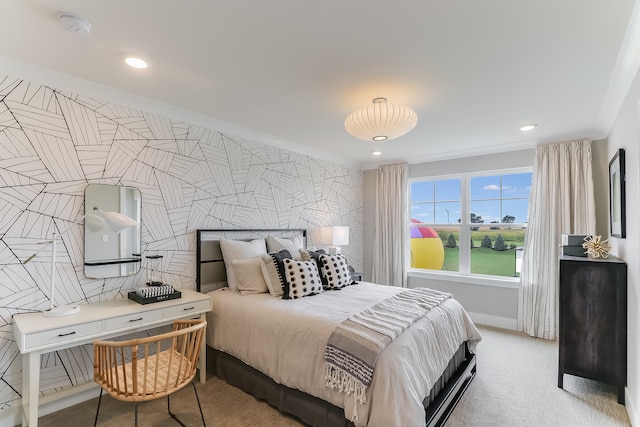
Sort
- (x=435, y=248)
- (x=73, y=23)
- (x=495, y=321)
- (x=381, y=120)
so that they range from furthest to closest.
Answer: (x=435, y=248), (x=495, y=321), (x=381, y=120), (x=73, y=23)

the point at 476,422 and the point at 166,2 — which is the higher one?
the point at 166,2

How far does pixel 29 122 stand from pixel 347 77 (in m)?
2.30

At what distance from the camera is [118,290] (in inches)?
104

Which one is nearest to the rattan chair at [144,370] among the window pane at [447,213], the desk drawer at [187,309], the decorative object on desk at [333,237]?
the desk drawer at [187,309]

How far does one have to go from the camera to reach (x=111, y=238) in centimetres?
258

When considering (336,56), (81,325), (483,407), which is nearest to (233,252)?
(81,325)

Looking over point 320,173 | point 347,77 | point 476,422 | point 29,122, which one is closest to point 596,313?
point 476,422

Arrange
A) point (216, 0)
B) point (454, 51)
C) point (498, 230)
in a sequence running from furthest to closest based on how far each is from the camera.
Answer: point (498, 230) < point (454, 51) < point (216, 0)

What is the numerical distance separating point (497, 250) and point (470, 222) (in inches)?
21.0

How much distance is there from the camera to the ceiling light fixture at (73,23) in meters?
1.65

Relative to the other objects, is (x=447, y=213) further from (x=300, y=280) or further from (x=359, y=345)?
(x=359, y=345)

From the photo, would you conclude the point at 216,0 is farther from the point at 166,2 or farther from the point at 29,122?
the point at 29,122

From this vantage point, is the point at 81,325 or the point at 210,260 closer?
the point at 81,325

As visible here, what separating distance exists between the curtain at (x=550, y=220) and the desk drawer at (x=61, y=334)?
181 inches
